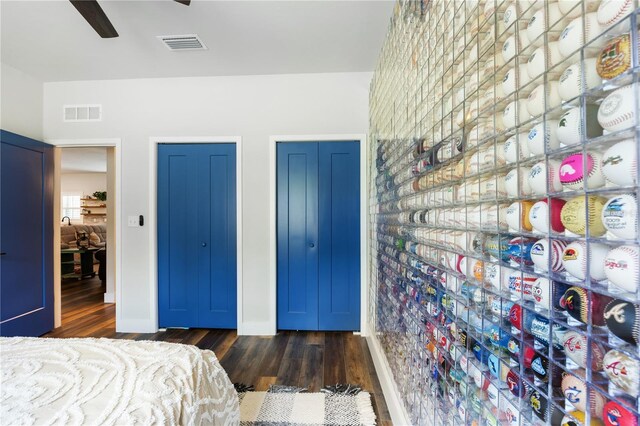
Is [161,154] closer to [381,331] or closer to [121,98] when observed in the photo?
[121,98]

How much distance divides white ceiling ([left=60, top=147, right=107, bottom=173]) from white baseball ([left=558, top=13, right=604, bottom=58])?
5915mm

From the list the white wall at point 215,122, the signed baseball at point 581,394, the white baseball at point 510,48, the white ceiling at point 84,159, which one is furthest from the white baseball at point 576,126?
the white ceiling at point 84,159

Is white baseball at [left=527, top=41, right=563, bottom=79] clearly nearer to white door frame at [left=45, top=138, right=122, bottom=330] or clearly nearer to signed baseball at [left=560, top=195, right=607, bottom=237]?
signed baseball at [left=560, top=195, right=607, bottom=237]

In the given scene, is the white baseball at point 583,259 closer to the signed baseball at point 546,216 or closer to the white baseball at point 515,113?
the signed baseball at point 546,216

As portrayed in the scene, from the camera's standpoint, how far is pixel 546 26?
1.72 feet

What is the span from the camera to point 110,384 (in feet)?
2.97

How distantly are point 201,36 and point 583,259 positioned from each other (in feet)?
8.72

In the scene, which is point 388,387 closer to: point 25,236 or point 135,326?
point 135,326

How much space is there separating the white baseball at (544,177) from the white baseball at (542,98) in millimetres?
100

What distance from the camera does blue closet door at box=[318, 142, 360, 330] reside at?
9.23ft

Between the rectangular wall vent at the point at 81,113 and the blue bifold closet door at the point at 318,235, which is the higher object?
the rectangular wall vent at the point at 81,113

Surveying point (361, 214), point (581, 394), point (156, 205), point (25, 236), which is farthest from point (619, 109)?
point (25, 236)

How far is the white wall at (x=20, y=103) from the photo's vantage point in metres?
2.62

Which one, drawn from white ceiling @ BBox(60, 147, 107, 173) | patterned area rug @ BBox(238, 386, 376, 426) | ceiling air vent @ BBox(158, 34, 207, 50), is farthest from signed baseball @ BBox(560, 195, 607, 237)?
white ceiling @ BBox(60, 147, 107, 173)
